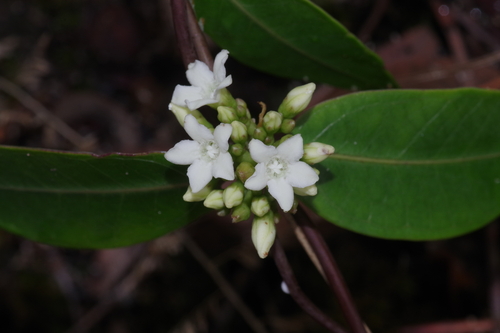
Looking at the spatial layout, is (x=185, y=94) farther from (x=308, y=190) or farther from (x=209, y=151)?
(x=308, y=190)

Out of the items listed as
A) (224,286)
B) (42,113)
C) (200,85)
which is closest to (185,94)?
(200,85)

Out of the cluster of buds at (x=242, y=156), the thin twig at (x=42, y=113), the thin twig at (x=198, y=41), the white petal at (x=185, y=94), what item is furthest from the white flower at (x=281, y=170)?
the thin twig at (x=42, y=113)

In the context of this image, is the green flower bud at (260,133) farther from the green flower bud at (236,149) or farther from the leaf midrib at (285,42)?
the leaf midrib at (285,42)

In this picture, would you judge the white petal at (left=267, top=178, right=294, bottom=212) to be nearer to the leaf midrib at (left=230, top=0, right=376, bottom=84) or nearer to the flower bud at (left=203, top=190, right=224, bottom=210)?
the flower bud at (left=203, top=190, right=224, bottom=210)

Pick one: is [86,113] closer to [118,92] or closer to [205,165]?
[118,92]

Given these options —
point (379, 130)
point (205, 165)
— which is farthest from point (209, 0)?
point (379, 130)

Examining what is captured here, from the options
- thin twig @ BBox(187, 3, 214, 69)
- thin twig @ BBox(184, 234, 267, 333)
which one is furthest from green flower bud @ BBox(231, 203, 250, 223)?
thin twig @ BBox(184, 234, 267, 333)
